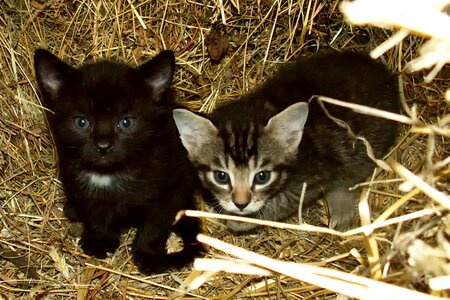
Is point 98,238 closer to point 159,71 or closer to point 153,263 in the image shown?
point 153,263

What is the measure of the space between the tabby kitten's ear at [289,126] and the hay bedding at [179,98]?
585mm

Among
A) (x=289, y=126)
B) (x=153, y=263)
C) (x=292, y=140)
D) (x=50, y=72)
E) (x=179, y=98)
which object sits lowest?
(x=153, y=263)

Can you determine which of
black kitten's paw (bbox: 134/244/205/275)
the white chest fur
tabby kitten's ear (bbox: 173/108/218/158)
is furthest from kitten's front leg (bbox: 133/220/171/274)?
tabby kitten's ear (bbox: 173/108/218/158)

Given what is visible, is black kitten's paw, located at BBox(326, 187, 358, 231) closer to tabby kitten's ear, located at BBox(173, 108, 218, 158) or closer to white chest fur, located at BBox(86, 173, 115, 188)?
tabby kitten's ear, located at BBox(173, 108, 218, 158)

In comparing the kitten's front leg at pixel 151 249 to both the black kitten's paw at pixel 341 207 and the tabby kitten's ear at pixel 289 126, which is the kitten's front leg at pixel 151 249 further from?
the black kitten's paw at pixel 341 207

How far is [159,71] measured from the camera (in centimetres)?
383

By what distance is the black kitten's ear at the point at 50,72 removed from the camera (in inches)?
147

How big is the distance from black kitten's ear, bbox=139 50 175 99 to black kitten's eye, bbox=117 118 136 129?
0.24 m

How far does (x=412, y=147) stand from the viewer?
4.33m

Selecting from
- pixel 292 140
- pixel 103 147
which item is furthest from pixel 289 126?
pixel 103 147

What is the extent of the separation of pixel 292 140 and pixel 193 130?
1.90 ft

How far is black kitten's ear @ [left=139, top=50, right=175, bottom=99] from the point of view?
12.4ft

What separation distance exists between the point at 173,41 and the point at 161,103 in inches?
39.3

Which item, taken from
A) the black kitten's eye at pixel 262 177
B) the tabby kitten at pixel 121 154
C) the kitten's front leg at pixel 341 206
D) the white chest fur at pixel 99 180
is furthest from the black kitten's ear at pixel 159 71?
the kitten's front leg at pixel 341 206
